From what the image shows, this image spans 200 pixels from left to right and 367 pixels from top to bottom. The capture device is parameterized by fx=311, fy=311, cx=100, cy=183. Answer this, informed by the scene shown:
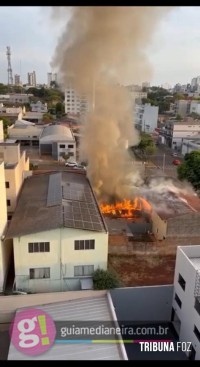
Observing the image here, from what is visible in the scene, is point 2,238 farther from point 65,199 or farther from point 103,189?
point 103,189

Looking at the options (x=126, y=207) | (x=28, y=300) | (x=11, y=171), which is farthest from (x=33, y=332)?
(x=126, y=207)

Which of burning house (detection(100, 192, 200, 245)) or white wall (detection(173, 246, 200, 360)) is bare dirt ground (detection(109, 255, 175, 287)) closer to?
burning house (detection(100, 192, 200, 245))

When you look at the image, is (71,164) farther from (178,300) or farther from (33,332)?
(33,332)

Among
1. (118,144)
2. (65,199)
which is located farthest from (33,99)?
(65,199)

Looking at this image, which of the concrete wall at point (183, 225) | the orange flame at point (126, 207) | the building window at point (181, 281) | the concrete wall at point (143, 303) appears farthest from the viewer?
the orange flame at point (126, 207)

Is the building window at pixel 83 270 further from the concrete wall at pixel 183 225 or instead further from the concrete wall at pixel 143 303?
the concrete wall at pixel 183 225

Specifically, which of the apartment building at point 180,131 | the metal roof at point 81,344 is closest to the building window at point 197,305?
the metal roof at point 81,344
